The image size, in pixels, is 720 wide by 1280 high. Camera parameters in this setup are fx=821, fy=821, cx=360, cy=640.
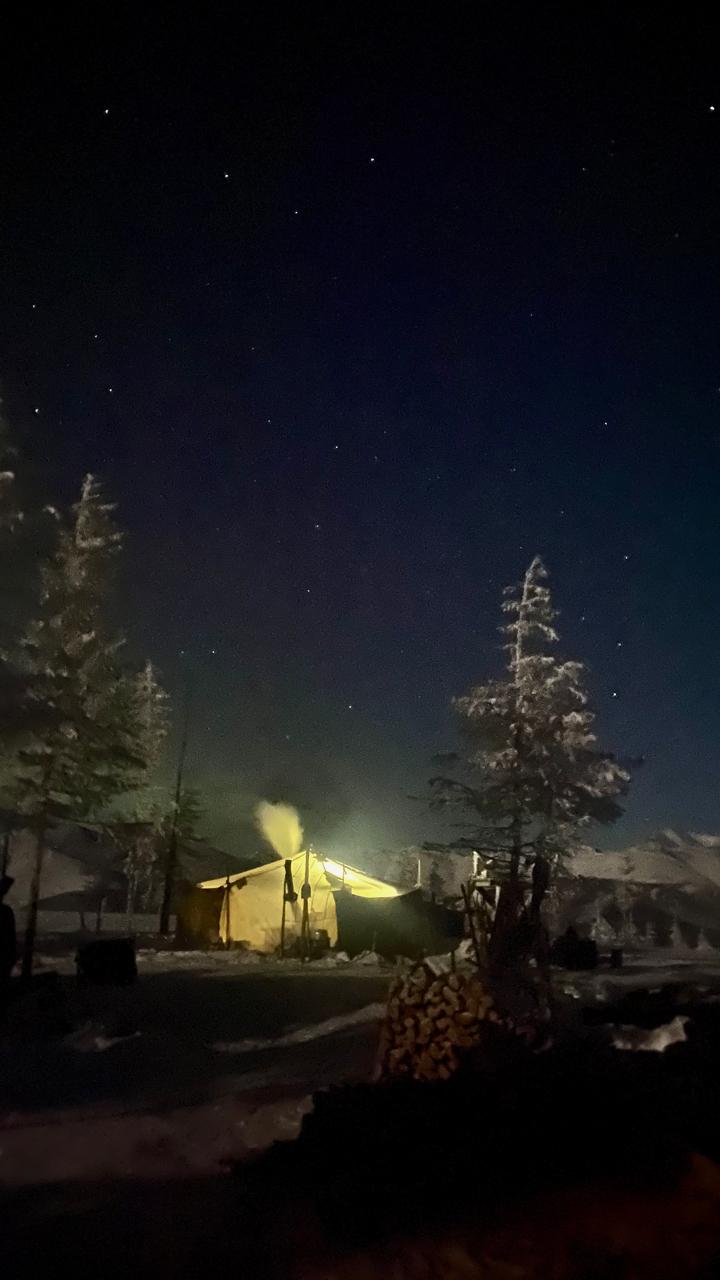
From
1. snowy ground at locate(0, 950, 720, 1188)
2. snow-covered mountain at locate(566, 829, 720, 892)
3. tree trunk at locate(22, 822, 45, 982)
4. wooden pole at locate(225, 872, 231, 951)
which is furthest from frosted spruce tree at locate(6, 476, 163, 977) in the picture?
snow-covered mountain at locate(566, 829, 720, 892)

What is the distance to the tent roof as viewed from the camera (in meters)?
32.2

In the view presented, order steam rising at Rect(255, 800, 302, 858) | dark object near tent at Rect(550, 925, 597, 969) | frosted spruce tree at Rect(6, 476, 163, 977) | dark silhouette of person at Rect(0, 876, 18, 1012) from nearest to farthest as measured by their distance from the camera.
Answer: dark silhouette of person at Rect(0, 876, 18, 1012) < frosted spruce tree at Rect(6, 476, 163, 977) < dark object near tent at Rect(550, 925, 597, 969) < steam rising at Rect(255, 800, 302, 858)

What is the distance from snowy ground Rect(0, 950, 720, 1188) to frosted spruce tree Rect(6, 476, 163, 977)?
20.9 ft

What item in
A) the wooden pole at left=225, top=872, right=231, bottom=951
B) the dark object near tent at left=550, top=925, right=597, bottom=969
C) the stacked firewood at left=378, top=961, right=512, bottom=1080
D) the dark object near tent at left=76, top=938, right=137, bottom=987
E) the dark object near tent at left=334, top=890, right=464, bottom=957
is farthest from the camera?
the wooden pole at left=225, top=872, right=231, bottom=951

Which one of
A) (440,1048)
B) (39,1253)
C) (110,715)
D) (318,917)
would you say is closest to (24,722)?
(110,715)

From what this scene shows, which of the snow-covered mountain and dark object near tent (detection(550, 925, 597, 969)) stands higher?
the snow-covered mountain

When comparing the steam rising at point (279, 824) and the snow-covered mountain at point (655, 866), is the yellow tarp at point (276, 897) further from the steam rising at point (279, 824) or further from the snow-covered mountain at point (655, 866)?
the steam rising at point (279, 824)

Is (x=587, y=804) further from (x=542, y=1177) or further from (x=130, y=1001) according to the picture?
(x=542, y=1177)

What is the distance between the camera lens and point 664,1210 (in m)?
5.35

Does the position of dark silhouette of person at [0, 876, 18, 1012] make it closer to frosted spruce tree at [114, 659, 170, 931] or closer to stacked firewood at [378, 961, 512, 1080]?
stacked firewood at [378, 961, 512, 1080]

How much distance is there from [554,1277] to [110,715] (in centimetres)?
2296

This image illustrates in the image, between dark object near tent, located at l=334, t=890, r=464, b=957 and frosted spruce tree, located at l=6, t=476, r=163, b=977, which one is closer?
frosted spruce tree, located at l=6, t=476, r=163, b=977

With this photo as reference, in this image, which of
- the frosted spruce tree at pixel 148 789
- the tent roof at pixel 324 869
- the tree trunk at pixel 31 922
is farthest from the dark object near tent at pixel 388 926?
the frosted spruce tree at pixel 148 789

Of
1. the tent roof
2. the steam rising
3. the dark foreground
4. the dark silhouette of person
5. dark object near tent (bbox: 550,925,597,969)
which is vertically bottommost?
dark object near tent (bbox: 550,925,597,969)
